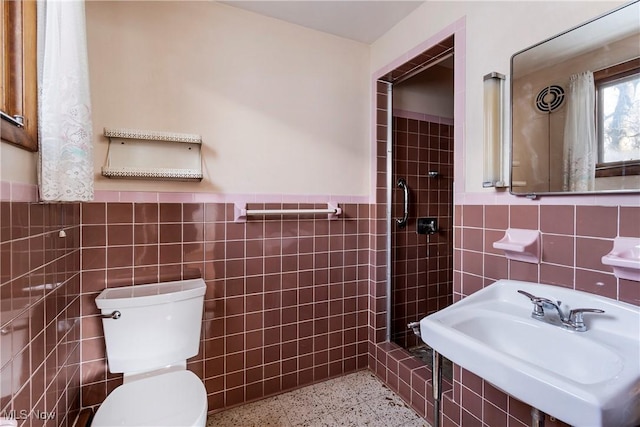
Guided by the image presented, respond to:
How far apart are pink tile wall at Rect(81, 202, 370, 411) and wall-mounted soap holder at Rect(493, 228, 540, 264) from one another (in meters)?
1.01

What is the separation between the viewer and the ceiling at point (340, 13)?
1755 mm

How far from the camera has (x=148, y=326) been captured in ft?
4.64

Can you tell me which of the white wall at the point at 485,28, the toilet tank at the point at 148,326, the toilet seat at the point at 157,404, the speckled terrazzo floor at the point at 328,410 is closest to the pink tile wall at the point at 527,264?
the white wall at the point at 485,28

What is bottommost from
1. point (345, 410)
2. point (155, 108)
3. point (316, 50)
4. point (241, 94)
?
point (345, 410)

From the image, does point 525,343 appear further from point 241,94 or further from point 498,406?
point 241,94

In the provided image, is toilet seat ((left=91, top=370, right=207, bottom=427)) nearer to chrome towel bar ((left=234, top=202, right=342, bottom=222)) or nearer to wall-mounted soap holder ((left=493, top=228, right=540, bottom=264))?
chrome towel bar ((left=234, top=202, right=342, bottom=222))

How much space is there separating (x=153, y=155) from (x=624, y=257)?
6.59 feet

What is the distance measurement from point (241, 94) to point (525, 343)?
1.82 m

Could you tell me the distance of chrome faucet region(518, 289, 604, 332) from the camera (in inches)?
39.9

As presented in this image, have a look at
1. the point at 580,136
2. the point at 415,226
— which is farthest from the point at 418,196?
the point at 580,136

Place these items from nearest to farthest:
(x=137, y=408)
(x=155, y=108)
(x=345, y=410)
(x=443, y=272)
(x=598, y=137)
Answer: (x=598, y=137) → (x=137, y=408) → (x=155, y=108) → (x=345, y=410) → (x=443, y=272)

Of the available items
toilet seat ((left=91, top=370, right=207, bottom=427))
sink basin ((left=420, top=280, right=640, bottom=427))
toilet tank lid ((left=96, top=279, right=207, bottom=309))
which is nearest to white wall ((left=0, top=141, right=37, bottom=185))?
toilet tank lid ((left=96, top=279, right=207, bottom=309))

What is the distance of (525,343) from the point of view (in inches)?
43.0

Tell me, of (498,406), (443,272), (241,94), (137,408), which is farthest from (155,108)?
(443,272)
